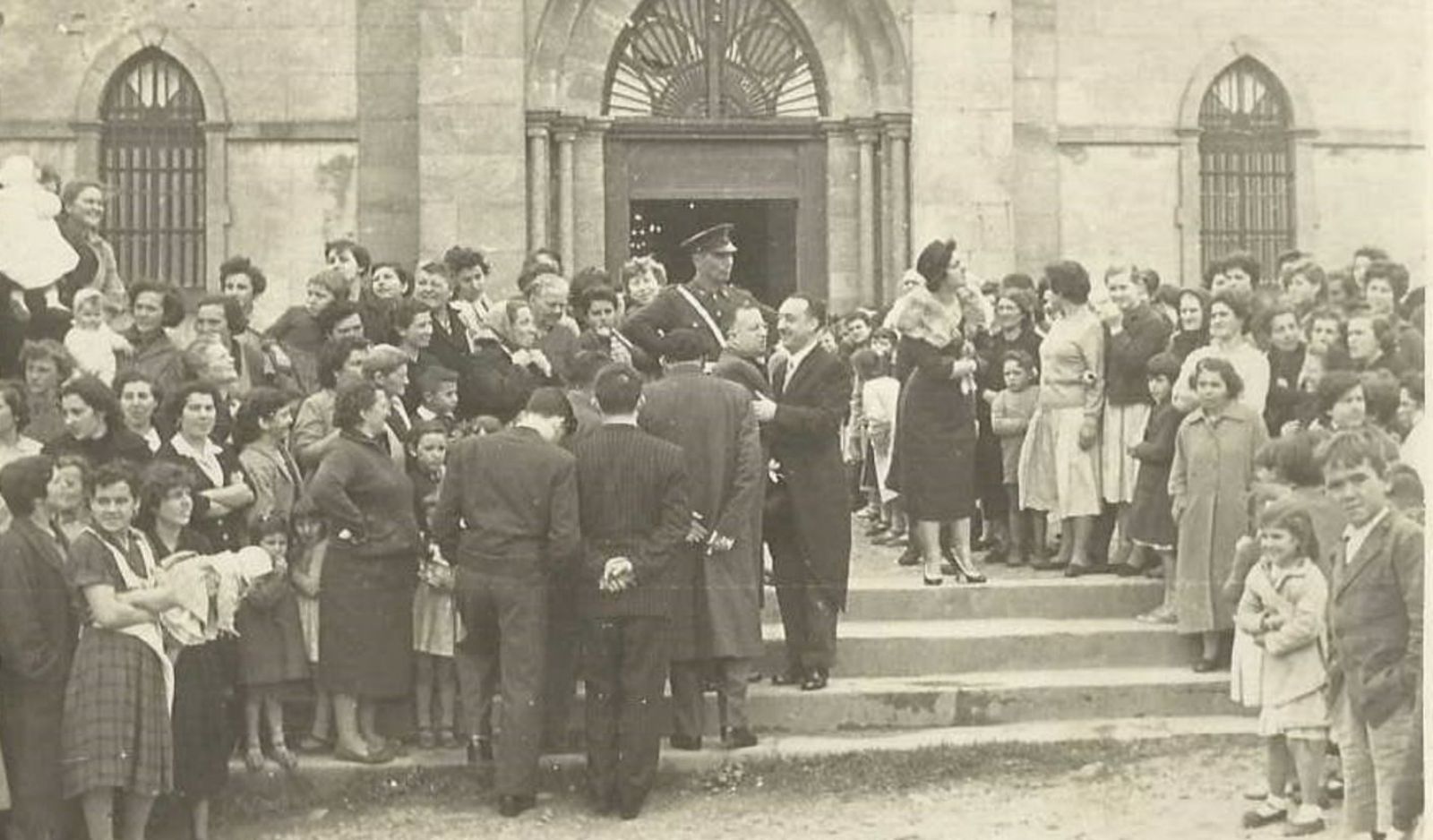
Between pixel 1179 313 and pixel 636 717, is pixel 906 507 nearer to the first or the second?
pixel 1179 313

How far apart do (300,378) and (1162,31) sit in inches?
415

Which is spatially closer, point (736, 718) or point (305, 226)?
point (736, 718)

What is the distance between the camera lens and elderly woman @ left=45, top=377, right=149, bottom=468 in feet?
26.8

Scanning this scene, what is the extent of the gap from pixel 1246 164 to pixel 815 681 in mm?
10447

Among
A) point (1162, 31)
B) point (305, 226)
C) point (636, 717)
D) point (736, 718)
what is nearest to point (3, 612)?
point (636, 717)

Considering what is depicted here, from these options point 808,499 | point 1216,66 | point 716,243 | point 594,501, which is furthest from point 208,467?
point 1216,66

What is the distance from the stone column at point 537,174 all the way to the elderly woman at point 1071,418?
6334 mm

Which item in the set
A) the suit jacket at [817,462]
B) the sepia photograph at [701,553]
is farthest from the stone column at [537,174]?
the suit jacket at [817,462]

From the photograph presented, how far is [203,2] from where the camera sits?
16828 mm

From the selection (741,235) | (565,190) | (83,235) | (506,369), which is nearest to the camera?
(506,369)

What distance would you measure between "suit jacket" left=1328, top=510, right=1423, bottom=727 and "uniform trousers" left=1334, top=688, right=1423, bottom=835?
6 cm

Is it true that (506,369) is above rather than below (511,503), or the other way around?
above

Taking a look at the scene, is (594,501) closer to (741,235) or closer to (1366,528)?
(1366,528)

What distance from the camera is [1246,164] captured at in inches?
723
